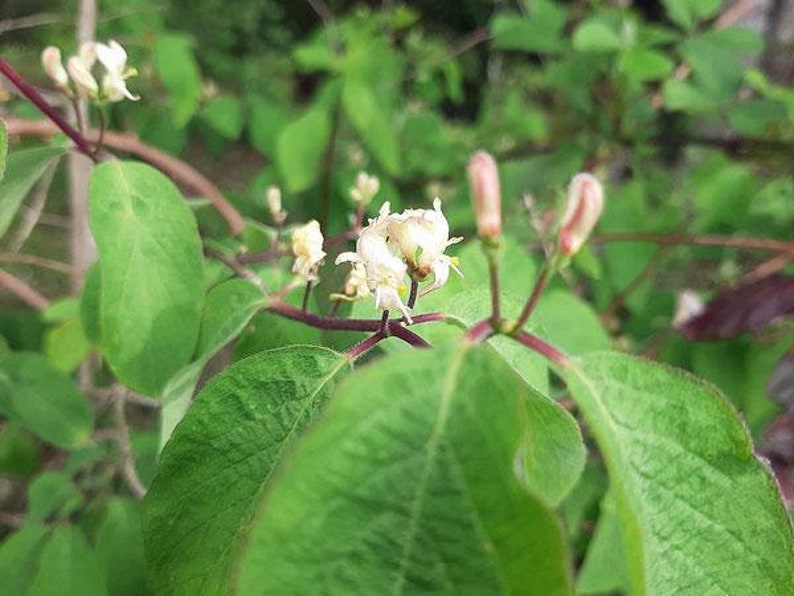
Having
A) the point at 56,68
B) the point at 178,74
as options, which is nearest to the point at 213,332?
the point at 56,68

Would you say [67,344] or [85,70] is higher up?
[67,344]

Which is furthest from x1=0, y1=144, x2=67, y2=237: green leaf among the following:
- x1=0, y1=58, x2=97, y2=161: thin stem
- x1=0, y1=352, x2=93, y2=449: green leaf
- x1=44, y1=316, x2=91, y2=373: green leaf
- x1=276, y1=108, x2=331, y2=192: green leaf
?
x1=276, y1=108, x2=331, y2=192: green leaf

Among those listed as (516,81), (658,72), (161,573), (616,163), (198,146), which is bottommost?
(161,573)

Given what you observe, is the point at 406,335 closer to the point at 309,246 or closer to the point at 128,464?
the point at 309,246

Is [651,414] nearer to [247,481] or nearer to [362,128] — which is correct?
[247,481]

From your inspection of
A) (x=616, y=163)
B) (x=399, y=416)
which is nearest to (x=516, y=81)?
(x=616, y=163)

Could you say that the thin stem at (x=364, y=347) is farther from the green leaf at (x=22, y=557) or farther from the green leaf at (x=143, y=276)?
the green leaf at (x=22, y=557)
